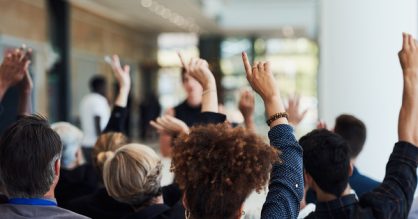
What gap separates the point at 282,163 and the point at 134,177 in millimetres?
747

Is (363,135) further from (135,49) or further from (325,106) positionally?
(135,49)

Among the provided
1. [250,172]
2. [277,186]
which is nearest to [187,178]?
[250,172]

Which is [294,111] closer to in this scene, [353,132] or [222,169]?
[353,132]

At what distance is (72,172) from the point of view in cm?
317

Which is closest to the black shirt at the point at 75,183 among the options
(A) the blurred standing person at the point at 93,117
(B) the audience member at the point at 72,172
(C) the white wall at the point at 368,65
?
(B) the audience member at the point at 72,172

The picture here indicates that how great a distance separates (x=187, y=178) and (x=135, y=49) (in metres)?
19.4

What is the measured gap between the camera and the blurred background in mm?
4168

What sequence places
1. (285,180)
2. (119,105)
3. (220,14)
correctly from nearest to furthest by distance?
1. (285,180)
2. (119,105)
3. (220,14)

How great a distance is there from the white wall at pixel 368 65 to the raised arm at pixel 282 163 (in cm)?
259

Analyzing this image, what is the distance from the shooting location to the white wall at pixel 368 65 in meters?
4.13

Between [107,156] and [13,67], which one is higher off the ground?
[13,67]

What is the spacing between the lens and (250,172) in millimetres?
1471

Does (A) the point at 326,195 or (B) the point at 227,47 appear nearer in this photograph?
(A) the point at 326,195

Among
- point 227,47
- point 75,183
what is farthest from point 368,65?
point 227,47
